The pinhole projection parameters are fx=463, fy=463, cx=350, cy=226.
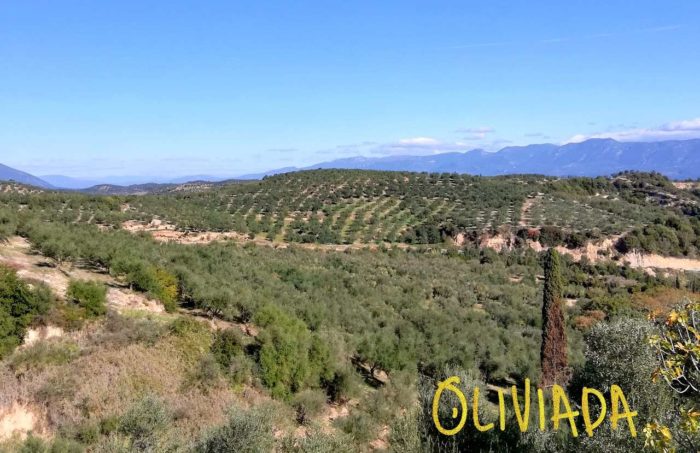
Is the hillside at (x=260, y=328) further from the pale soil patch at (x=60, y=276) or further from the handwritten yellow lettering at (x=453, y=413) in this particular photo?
the handwritten yellow lettering at (x=453, y=413)

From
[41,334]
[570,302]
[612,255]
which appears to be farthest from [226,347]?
[612,255]

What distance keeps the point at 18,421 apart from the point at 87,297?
239 inches

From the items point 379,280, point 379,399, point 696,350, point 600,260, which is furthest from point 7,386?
point 600,260

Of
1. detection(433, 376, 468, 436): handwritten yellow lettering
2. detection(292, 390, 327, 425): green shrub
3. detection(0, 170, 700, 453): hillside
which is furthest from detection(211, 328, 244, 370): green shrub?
detection(433, 376, 468, 436): handwritten yellow lettering

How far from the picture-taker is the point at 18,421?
10938mm

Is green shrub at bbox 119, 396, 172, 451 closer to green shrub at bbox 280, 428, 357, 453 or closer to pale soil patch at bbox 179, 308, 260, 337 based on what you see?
green shrub at bbox 280, 428, 357, 453

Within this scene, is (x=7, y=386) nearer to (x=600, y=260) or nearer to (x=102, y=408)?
(x=102, y=408)

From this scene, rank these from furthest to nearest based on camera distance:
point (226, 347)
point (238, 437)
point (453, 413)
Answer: point (226, 347) < point (453, 413) < point (238, 437)

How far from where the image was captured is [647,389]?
12305mm

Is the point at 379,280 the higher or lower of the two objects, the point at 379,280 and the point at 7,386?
the lower

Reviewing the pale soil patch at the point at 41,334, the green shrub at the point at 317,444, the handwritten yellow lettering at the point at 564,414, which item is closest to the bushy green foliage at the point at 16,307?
the pale soil patch at the point at 41,334

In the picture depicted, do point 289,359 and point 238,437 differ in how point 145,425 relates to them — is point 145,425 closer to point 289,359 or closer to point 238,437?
point 238,437

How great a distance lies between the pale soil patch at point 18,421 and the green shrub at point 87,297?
509 cm

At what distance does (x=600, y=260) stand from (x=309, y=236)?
1347 inches
